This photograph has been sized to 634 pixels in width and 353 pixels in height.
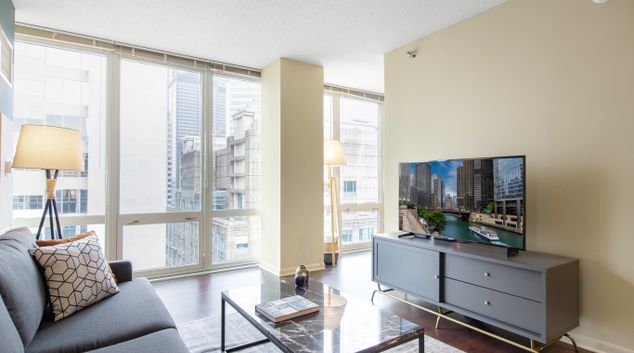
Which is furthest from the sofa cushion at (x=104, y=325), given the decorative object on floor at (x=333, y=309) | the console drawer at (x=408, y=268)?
the console drawer at (x=408, y=268)

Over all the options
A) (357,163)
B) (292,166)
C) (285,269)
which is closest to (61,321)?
(285,269)

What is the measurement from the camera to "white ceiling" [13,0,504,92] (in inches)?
118

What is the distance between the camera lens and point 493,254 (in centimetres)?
251

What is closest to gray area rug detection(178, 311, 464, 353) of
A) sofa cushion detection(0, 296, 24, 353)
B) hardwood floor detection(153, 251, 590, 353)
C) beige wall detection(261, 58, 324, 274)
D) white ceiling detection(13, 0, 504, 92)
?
hardwood floor detection(153, 251, 590, 353)

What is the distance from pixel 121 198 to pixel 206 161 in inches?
40.0

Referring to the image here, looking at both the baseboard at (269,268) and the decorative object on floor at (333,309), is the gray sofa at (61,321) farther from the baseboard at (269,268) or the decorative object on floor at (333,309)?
the baseboard at (269,268)

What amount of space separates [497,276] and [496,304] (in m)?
0.19

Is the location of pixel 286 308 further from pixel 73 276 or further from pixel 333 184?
pixel 333 184

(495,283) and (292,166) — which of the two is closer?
(495,283)

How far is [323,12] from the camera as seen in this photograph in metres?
3.14

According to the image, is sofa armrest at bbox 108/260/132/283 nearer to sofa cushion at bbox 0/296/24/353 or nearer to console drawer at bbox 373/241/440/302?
sofa cushion at bbox 0/296/24/353

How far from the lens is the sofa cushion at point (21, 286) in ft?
4.85

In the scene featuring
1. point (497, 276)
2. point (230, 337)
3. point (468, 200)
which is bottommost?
point (230, 337)

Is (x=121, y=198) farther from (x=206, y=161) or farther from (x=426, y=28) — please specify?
(x=426, y=28)
